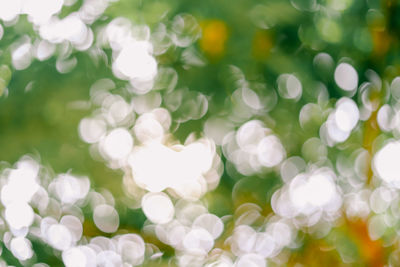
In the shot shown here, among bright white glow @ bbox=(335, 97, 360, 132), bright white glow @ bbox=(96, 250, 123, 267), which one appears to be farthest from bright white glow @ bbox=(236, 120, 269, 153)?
bright white glow @ bbox=(96, 250, 123, 267)

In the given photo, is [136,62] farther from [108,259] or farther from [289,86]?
[108,259]

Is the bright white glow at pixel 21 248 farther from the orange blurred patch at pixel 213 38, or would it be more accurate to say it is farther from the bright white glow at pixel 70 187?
the orange blurred patch at pixel 213 38

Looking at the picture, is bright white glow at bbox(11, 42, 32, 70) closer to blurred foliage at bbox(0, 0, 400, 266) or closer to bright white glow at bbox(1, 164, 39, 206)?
blurred foliage at bbox(0, 0, 400, 266)

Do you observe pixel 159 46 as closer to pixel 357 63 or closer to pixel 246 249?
pixel 357 63

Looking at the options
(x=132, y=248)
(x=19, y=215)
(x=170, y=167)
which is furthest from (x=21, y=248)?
(x=170, y=167)

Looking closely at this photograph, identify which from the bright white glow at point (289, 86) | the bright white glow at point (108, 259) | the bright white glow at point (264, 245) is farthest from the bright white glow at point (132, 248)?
the bright white glow at point (289, 86)

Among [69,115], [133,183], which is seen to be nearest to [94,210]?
[133,183]

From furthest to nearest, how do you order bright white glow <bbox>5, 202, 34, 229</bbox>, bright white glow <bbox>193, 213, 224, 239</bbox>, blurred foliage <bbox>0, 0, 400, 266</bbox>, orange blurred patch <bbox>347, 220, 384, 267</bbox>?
bright white glow <bbox>193, 213, 224, 239</bbox>, bright white glow <bbox>5, 202, 34, 229</bbox>, orange blurred patch <bbox>347, 220, 384, 267</bbox>, blurred foliage <bbox>0, 0, 400, 266</bbox>
